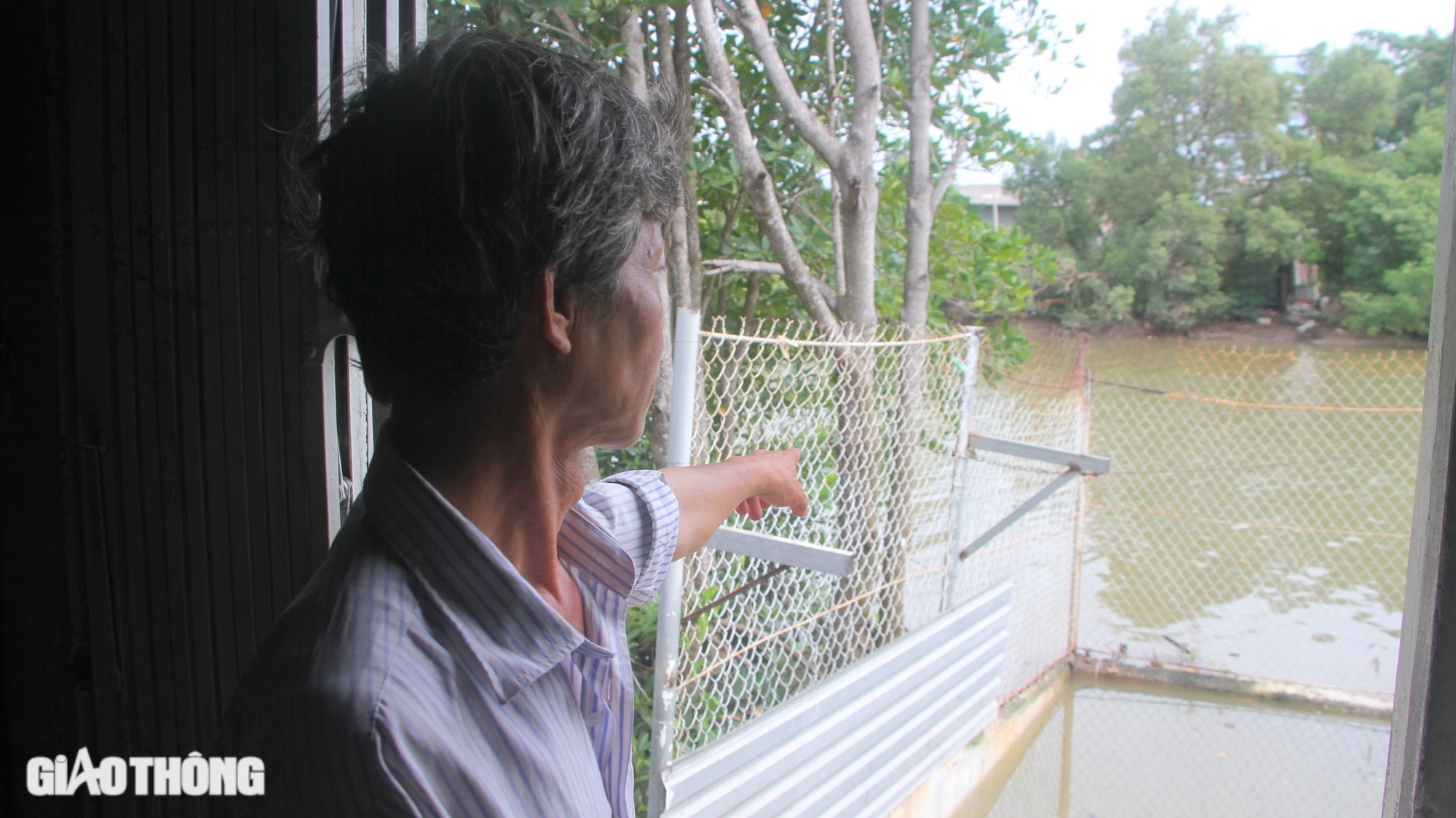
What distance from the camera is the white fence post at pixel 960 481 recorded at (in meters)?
3.39

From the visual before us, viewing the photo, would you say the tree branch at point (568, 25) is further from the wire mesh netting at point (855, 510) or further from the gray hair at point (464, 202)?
the gray hair at point (464, 202)

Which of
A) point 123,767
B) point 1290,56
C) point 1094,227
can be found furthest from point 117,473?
point 1290,56

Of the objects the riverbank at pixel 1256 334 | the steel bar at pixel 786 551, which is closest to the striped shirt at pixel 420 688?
the steel bar at pixel 786 551

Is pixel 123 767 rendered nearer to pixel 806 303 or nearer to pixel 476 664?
pixel 476 664

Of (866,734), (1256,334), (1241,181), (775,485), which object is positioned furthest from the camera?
(1241,181)

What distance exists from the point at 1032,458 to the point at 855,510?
0.72 m

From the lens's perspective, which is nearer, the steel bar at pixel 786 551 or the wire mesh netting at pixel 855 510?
the steel bar at pixel 786 551

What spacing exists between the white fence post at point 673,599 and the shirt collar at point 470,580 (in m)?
1.08

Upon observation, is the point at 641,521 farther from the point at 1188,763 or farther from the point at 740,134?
the point at 1188,763

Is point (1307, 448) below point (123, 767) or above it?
below

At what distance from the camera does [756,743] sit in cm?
221

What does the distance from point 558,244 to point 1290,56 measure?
116 ft

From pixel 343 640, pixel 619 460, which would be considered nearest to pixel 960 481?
pixel 619 460

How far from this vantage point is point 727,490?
1322 millimetres
